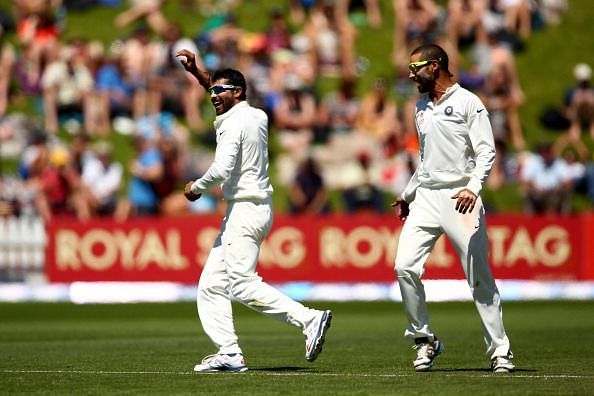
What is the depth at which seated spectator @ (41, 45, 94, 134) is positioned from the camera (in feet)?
92.1

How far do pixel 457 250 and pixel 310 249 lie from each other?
13568mm

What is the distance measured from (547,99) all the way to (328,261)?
7111mm

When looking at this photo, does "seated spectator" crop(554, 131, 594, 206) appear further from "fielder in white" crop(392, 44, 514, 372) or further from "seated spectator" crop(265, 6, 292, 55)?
"fielder in white" crop(392, 44, 514, 372)

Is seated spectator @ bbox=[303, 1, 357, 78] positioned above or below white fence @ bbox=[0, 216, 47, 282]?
above

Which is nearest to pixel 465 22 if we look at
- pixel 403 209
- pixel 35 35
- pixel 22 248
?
pixel 35 35

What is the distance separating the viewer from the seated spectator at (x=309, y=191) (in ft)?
83.5

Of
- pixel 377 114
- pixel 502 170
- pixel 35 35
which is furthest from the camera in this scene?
pixel 35 35

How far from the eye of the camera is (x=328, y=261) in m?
24.6

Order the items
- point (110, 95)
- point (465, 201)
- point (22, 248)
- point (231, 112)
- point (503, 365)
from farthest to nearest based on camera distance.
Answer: point (110, 95) → point (22, 248) → point (231, 112) → point (503, 365) → point (465, 201)

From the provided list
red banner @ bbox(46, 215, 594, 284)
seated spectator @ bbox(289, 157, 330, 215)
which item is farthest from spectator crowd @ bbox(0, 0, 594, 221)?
red banner @ bbox(46, 215, 594, 284)

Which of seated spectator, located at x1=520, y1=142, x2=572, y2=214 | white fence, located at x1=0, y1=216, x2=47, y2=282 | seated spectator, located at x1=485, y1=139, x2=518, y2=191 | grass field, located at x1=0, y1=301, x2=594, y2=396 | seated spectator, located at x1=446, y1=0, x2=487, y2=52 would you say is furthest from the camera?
seated spectator, located at x1=446, y1=0, x2=487, y2=52

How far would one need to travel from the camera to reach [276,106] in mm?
27625

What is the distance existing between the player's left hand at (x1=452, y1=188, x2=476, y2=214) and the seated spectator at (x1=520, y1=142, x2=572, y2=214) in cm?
1536

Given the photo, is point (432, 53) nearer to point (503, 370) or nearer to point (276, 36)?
point (503, 370)
